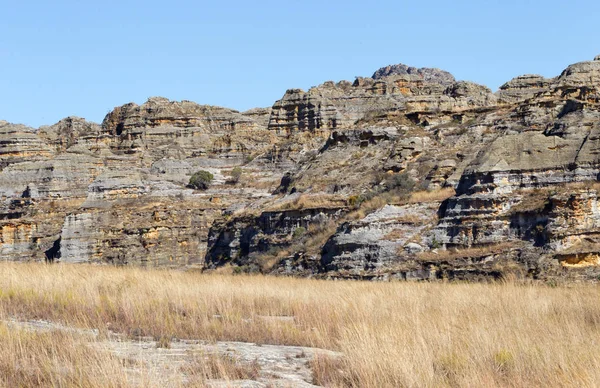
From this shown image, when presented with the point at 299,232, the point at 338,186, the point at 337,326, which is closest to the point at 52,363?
the point at 337,326

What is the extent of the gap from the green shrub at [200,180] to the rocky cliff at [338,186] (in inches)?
32.2

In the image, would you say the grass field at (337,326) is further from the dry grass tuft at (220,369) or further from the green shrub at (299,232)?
the green shrub at (299,232)

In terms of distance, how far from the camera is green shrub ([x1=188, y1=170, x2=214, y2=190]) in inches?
2479

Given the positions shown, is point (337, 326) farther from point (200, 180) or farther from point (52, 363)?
point (200, 180)

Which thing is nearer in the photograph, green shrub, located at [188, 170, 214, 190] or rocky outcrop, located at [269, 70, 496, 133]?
green shrub, located at [188, 170, 214, 190]

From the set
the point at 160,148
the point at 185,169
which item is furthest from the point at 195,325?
the point at 160,148

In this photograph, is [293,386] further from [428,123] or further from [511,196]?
[428,123]

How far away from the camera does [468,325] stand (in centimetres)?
1012

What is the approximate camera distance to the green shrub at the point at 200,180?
63.0 meters

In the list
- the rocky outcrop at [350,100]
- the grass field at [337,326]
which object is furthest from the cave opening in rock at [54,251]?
the grass field at [337,326]

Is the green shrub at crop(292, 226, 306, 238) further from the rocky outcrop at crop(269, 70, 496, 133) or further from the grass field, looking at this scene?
the rocky outcrop at crop(269, 70, 496, 133)

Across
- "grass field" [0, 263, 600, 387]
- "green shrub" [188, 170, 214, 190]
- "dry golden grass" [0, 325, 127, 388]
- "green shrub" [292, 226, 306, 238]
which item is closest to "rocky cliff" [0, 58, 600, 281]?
"green shrub" [292, 226, 306, 238]

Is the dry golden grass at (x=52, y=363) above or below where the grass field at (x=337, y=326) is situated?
above

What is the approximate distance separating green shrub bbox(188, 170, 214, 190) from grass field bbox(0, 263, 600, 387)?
47.2m
